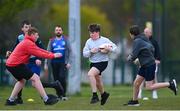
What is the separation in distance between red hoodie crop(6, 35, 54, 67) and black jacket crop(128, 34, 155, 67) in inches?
76.0

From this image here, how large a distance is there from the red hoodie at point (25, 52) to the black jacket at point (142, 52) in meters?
1.93

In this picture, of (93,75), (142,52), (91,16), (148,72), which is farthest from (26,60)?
(91,16)

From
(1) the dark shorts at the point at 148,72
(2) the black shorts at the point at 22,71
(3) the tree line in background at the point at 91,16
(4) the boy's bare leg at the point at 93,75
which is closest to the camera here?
(2) the black shorts at the point at 22,71

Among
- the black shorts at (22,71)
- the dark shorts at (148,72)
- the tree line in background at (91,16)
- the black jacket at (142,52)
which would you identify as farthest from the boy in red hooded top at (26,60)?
the tree line in background at (91,16)

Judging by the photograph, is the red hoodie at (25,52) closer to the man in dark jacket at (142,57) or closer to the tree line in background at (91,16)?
the man in dark jacket at (142,57)

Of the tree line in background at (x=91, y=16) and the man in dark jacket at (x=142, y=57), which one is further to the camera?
the tree line in background at (x=91, y=16)

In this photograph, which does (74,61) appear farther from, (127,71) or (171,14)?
(171,14)

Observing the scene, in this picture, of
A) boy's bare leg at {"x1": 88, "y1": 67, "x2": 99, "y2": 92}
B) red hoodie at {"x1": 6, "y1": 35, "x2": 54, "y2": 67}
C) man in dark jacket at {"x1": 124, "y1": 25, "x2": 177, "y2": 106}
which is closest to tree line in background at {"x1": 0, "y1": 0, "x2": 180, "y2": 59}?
boy's bare leg at {"x1": 88, "y1": 67, "x2": 99, "y2": 92}

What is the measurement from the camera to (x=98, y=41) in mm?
18250

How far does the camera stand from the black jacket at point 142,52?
1734 cm

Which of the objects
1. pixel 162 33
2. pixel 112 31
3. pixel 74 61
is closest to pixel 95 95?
pixel 74 61

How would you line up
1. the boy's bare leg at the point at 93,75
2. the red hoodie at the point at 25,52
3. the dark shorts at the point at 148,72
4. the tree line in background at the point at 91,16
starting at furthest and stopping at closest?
the tree line in background at the point at 91,16 < the boy's bare leg at the point at 93,75 < the dark shorts at the point at 148,72 < the red hoodie at the point at 25,52

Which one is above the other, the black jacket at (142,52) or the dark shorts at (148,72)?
the black jacket at (142,52)

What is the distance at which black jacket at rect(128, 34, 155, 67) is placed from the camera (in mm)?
17344
